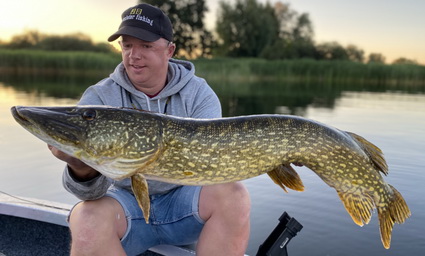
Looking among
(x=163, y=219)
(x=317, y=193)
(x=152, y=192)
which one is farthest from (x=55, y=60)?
(x=163, y=219)

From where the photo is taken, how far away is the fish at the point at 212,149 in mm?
1683

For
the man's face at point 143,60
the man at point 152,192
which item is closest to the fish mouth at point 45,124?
the man at point 152,192

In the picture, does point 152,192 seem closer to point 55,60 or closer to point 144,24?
point 144,24

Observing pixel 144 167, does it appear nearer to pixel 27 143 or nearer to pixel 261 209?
pixel 261 209

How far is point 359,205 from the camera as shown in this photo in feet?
6.31

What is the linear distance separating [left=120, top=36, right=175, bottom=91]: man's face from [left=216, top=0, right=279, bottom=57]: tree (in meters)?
38.4

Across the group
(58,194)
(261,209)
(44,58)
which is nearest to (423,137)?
(261,209)

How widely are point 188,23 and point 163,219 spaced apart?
1397 inches

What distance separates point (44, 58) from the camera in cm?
2430

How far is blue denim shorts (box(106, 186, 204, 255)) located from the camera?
1969 mm

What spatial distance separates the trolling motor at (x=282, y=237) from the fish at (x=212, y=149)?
347 millimetres

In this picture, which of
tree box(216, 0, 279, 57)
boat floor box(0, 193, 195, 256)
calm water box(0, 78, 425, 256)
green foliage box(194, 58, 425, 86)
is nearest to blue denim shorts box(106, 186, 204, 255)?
boat floor box(0, 193, 195, 256)

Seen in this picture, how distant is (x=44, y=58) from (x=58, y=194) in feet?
70.4

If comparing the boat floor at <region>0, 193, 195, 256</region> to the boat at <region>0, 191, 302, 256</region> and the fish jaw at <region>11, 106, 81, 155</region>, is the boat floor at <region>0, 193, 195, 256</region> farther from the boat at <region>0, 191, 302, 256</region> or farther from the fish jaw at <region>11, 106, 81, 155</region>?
the fish jaw at <region>11, 106, 81, 155</region>
